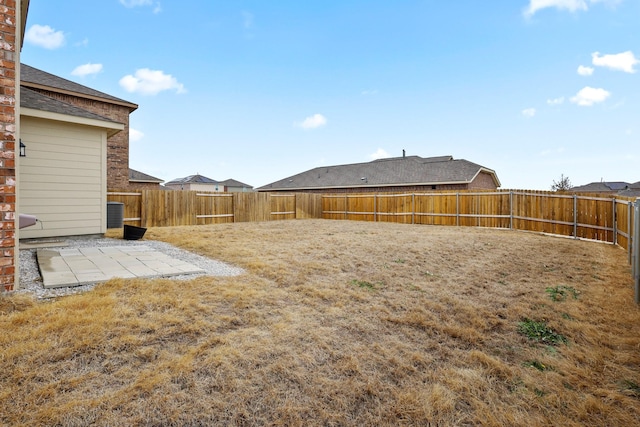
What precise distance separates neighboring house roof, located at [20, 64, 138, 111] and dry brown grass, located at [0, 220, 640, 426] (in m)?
11.9

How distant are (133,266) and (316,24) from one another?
11.8m

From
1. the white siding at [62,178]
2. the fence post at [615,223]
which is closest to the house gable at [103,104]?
the white siding at [62,178]

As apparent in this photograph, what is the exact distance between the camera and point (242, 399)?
1892 mm

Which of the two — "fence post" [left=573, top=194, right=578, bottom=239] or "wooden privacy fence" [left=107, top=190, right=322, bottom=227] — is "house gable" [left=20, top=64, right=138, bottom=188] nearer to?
"wooden privacy fence" [left=107, top=190, right=322, bottom=227]

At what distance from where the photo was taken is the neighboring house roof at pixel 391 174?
2051 centimetres

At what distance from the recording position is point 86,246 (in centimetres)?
616

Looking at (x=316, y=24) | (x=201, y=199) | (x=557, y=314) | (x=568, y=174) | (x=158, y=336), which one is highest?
(x=316, y=24)

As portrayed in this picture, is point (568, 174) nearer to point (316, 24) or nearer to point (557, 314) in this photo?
point (316, 24)

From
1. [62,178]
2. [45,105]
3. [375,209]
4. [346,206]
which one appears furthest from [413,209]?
[45,105]

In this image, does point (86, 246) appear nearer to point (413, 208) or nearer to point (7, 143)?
point (7, 143)

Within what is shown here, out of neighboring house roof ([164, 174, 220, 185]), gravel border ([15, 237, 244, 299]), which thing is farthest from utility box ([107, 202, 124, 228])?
neighboring house roof ([164, 174, 220, 185])

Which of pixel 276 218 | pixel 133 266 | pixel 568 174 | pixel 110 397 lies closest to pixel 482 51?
pixel 276 218

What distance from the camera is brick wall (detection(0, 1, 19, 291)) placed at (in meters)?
3.13

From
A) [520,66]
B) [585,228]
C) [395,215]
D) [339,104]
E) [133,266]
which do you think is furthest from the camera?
[339,104]
